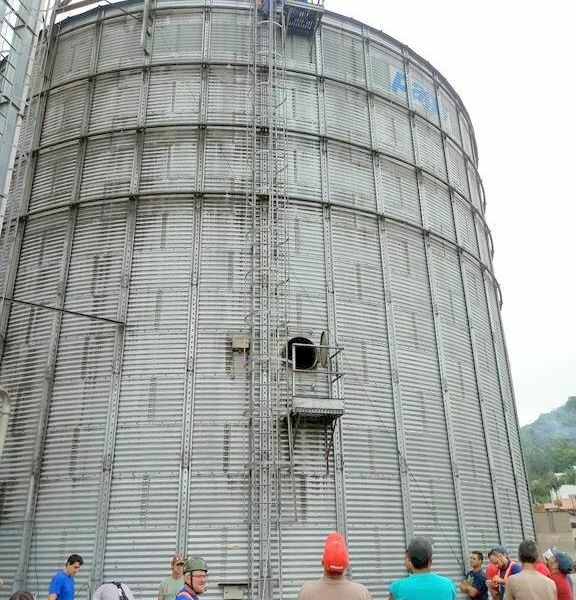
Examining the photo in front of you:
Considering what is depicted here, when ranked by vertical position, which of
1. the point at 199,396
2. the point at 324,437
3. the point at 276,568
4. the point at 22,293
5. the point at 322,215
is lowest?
the point at 276,568

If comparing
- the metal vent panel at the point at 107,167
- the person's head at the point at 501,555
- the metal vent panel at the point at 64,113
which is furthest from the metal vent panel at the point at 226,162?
the person's head at the point at 501,555

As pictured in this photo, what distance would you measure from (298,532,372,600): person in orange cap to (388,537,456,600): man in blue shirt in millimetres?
197

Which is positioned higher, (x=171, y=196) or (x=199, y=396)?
(x=171, y=196)

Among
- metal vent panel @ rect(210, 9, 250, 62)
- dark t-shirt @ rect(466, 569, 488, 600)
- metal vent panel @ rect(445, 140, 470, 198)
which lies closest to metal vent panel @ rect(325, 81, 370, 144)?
metal vent panel @ rect(210, 9, 250, 62)

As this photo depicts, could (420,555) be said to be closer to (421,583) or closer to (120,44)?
(421,583)

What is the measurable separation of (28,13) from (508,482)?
13811mm

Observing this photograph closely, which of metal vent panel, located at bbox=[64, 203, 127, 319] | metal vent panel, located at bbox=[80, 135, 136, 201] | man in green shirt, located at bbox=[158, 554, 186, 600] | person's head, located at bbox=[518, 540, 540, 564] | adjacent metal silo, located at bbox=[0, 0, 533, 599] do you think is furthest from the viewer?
metal vent panel, located at bbox=[80, 135, 136, 201]

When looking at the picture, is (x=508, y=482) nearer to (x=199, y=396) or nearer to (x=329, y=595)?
(x=199, y=396)

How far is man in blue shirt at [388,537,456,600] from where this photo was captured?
319 cm

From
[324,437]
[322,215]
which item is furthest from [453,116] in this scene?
[324,437]

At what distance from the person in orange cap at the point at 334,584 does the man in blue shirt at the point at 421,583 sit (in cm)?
20

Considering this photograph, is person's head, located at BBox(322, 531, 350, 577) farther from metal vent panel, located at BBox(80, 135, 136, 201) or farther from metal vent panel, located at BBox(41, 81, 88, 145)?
metal vent panel, located at BBox(41, 81, 88, 145)

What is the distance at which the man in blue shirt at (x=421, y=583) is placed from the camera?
3.19 m

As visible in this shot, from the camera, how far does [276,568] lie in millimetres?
9836
